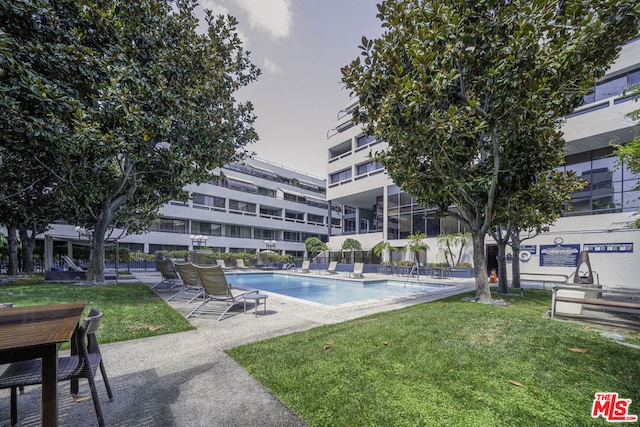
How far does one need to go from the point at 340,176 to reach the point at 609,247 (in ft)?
76.1

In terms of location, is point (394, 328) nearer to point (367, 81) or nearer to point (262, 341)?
point (262, 341)

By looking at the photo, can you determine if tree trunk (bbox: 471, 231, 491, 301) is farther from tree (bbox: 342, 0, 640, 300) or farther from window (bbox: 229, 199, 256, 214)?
window (bbox: 229, 199, 256, 214)

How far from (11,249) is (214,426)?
75.8 ft

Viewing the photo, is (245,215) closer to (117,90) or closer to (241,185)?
(241,185)

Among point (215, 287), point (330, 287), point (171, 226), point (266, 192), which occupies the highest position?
point (266, 192)

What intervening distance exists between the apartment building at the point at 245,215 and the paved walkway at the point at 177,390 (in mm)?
24929

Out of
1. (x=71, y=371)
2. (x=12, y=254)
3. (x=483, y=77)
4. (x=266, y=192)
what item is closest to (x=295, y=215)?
(x=266, y=192)

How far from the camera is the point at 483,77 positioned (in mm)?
7059

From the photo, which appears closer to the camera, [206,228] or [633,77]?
[633,77]

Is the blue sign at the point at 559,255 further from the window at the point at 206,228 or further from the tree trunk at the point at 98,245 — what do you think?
the window at the point at 206,228

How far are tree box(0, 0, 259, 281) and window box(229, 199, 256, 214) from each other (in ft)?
85.0

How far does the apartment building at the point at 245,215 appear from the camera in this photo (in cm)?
3291

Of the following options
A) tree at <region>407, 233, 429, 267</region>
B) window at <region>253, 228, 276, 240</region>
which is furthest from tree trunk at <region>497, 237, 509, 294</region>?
window at <region>253, 228, 276, 240</region>

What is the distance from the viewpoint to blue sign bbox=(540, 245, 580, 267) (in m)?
16.4
